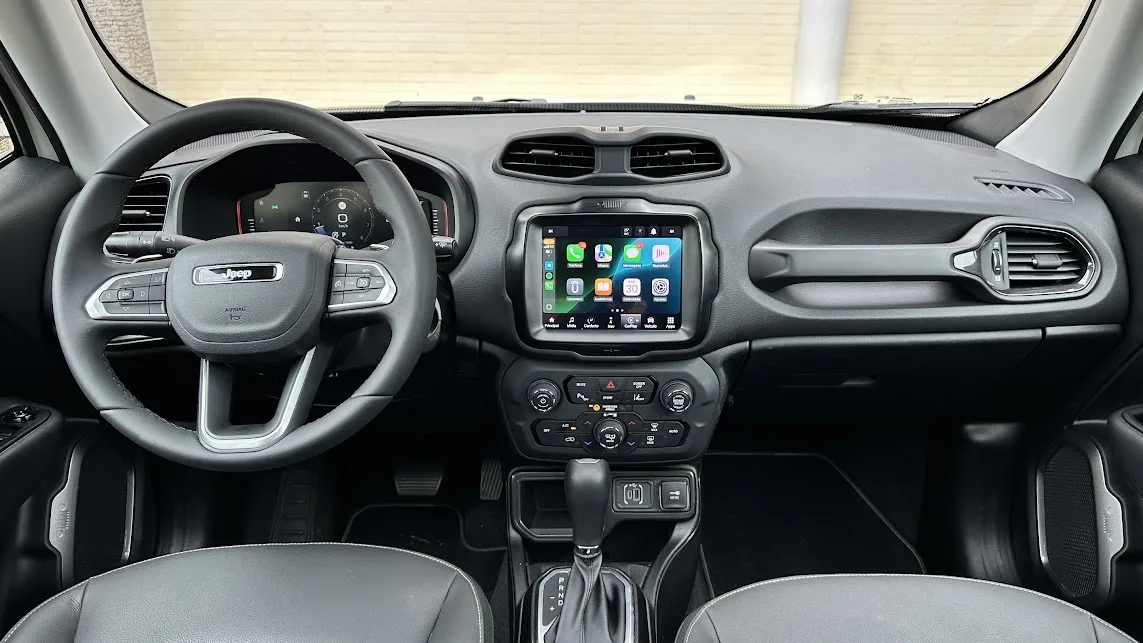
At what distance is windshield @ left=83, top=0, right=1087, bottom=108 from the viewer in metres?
1.87

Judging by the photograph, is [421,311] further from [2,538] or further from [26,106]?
[26,106]

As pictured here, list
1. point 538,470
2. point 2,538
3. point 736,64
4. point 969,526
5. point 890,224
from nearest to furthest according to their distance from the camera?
point 2,538 → point 890,224 → point 538,470 → point 969,526 → point 736,64

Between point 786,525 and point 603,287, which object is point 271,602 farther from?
point 786,525

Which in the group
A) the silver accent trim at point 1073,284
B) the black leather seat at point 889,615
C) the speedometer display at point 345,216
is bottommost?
the black leather seat at point 889,615

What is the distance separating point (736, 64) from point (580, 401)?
1.55m

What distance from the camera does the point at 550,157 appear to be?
1489 millimetres

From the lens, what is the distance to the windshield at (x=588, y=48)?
1.87m

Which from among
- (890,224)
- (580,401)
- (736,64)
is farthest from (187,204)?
(736,64)

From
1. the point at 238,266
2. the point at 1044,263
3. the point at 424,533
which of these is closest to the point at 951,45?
the point at 1044,263

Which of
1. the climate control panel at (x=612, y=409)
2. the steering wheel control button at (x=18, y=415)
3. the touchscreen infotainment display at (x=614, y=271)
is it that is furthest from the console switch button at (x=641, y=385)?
the steering wheel control button at (x=18, y=415)

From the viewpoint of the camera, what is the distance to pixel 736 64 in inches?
102

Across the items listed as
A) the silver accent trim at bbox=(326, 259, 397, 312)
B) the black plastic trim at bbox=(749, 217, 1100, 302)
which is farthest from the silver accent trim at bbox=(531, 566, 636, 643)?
the silver accent trim at bbox=(326, 259, 397, 312)

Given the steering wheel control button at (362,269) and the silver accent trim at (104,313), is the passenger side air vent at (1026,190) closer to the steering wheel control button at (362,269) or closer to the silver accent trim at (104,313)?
the steering wheel control button at (362,269)

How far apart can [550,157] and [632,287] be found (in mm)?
300
